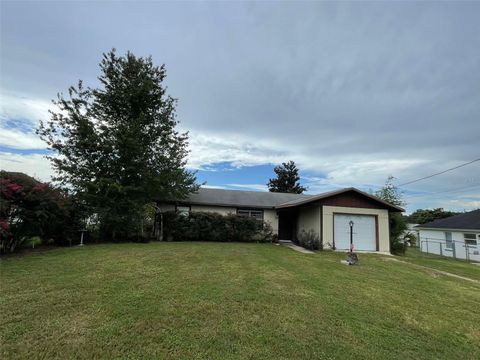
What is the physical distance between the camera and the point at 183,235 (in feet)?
53.2

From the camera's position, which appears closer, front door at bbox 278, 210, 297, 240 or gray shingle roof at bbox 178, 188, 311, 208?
gray shingle roof at bbox 178, 188, 311, 208

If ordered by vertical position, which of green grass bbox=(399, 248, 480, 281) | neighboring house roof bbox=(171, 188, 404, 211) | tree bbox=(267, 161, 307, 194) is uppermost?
tree bbox=(267, 161, 307, 194)

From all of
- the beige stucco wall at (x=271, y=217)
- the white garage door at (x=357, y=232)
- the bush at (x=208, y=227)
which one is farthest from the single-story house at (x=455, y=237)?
the bush at (x=208, y=227)

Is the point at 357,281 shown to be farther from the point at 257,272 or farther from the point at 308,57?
the point at 308,57

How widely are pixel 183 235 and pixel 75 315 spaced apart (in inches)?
476

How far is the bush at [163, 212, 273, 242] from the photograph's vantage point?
A: 16203 millimetres

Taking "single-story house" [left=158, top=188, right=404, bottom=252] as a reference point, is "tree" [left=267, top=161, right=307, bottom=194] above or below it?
above

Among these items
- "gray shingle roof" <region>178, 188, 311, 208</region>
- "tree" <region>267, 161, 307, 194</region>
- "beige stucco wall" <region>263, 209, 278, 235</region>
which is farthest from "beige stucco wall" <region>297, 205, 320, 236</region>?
"tree" <region>267, 161, 307, 194</region>

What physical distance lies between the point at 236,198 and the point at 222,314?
628 inches

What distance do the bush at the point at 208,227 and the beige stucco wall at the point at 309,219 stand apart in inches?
122

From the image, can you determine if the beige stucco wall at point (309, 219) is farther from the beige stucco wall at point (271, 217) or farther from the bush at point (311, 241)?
the beige stucco wall at point (271, 217)

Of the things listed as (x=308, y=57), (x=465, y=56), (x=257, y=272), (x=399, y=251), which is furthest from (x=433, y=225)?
(x=257, y=272)

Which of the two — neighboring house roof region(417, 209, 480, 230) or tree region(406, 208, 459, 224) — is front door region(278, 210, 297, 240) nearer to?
neighboring house roof region(417, 209, 480, 230)

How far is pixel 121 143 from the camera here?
1439 centimetres
